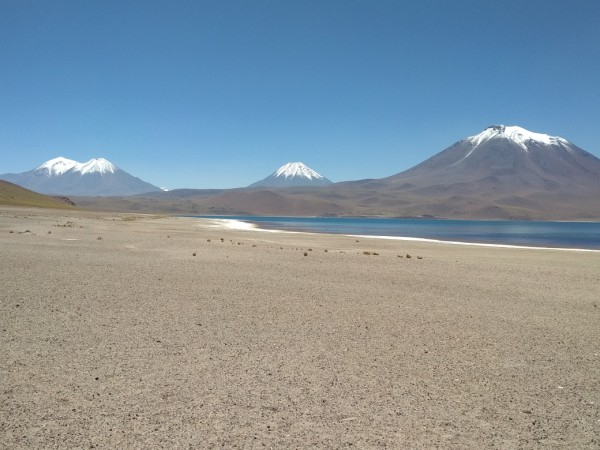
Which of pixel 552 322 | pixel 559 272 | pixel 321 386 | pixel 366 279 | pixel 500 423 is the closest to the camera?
pixel 500 423

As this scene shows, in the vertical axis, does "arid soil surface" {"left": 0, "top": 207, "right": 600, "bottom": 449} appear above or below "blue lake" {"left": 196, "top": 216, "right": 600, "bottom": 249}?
below

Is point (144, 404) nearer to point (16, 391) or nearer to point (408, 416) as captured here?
point (16, 391)

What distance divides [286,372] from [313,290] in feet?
22.2

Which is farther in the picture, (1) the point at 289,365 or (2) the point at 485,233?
(2) the point at 485,233

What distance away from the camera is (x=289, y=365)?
22.6ft

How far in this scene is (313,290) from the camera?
525 inches

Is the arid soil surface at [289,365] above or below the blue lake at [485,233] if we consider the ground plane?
below

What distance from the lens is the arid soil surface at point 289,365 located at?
4.94m

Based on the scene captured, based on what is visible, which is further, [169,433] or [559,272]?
[559,272]

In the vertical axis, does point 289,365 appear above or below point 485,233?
below

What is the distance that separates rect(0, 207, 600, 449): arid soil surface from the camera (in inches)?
194

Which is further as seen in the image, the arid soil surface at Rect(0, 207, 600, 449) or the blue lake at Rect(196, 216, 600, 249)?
the blue lake at Rect(196, 216, 600, 249)

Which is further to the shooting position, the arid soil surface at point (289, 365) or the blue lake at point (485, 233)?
the blue lake at point (485, 233)

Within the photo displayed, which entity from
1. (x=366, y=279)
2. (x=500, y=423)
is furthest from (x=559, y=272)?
(x=500, y=423)
